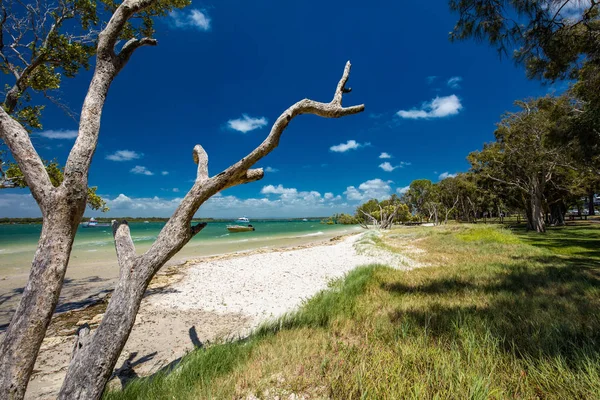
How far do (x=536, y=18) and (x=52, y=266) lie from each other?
9.26 meters

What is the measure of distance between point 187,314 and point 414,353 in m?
5.58

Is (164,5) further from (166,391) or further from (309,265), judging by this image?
(309,265)

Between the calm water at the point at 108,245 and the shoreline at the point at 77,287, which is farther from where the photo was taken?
the calm water at the point at 108,245

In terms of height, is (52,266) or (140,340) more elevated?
(52,266)

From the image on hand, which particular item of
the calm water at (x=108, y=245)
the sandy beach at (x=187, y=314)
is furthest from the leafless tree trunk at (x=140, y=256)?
the calm water at (x=108, y=245)

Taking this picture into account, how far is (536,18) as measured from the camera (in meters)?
5.45

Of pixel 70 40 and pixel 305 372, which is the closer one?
pixel 305 372

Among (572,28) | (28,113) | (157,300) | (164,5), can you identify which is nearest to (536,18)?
(572,28)

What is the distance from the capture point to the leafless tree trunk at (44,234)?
2.13 m

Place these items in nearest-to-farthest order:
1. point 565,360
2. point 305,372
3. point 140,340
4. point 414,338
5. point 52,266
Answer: point 52,266
point 565,360
point 305,372
point 414,338
point 140,340

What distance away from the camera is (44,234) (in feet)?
7.59

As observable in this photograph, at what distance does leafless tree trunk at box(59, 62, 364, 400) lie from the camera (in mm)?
2338

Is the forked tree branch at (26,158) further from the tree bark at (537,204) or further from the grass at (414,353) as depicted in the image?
the tree bark at (537,204)

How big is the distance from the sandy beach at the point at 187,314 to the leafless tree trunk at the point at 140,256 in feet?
5.38
